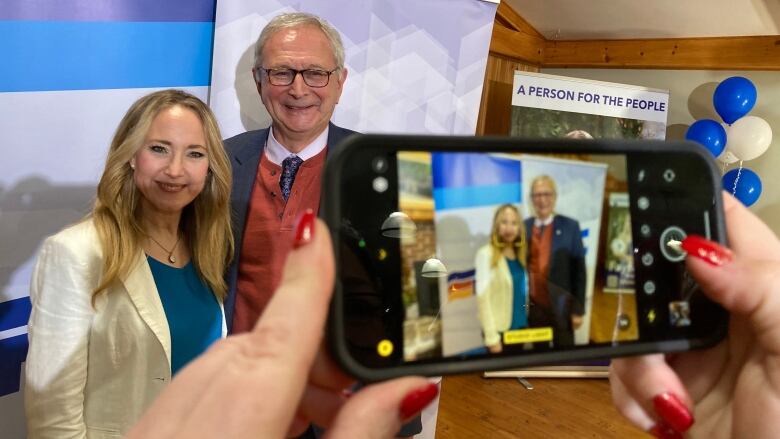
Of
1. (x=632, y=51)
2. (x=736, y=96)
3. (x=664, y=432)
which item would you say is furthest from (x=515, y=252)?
(x=632, y=51)

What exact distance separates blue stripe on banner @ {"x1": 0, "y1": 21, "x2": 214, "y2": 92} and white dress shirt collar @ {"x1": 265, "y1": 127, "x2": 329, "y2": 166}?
1.19 ft

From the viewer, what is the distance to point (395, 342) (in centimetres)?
63

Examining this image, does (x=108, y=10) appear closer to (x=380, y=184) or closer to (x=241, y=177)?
(x=241, y=177)

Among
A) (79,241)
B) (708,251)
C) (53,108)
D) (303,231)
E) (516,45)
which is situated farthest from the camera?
(516,45)

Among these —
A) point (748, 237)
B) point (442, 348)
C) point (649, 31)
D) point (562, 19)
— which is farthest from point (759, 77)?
point (442, 348)

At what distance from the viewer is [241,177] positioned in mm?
1533

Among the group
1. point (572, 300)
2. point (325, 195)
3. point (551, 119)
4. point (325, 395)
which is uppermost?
point (551, 119)

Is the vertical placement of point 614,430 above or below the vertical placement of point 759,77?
below

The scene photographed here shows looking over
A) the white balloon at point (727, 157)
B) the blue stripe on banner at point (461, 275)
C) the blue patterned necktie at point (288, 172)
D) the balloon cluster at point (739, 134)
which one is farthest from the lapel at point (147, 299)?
the white balloon at point (727, 157)

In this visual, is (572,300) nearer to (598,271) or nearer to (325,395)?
(598,271)

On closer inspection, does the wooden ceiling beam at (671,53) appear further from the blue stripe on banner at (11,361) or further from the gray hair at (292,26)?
the blue stripe on banner at (11,361)

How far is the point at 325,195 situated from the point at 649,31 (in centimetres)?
358

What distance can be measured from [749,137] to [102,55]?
10.0 ft

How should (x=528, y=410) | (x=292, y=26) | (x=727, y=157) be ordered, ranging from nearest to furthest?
(x=292, y=26) < (x=528, y=410) < (x=727, y=157)
